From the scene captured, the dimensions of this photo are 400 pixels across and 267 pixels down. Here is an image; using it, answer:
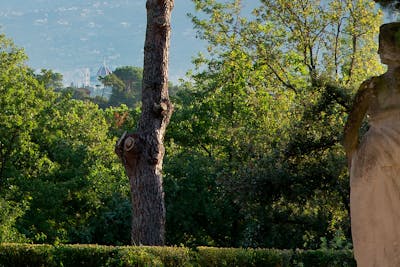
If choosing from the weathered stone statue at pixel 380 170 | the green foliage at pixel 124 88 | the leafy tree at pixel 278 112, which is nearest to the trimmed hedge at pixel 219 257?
the leafy tree at pixel 278 112

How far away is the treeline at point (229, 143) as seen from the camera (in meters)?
15.5

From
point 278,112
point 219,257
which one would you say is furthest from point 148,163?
point 278,112

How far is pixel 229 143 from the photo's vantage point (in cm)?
2123

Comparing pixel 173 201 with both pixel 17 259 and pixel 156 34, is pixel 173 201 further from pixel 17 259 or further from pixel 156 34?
pixel 17 259

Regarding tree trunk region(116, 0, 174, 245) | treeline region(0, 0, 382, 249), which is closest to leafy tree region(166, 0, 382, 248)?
Result: treeline region(0, 0, 382, 249)

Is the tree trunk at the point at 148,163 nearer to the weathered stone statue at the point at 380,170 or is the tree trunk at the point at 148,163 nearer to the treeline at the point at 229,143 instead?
the treeline at the point at 229,143

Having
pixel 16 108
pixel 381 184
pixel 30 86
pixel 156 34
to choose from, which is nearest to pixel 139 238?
pixel 156 34

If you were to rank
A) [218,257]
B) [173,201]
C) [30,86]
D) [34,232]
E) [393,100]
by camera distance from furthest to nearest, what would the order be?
[30,86] < [34,232] < [173,201] < [218,257] < [393,100]

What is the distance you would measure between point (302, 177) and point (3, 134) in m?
11.9

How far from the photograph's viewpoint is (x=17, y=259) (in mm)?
11703

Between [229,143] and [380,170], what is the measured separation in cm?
1710

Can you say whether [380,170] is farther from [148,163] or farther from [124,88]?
[124,88]

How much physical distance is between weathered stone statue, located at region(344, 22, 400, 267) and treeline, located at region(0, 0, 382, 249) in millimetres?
8017

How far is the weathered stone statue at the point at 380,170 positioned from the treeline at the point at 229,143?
26.3 feet
